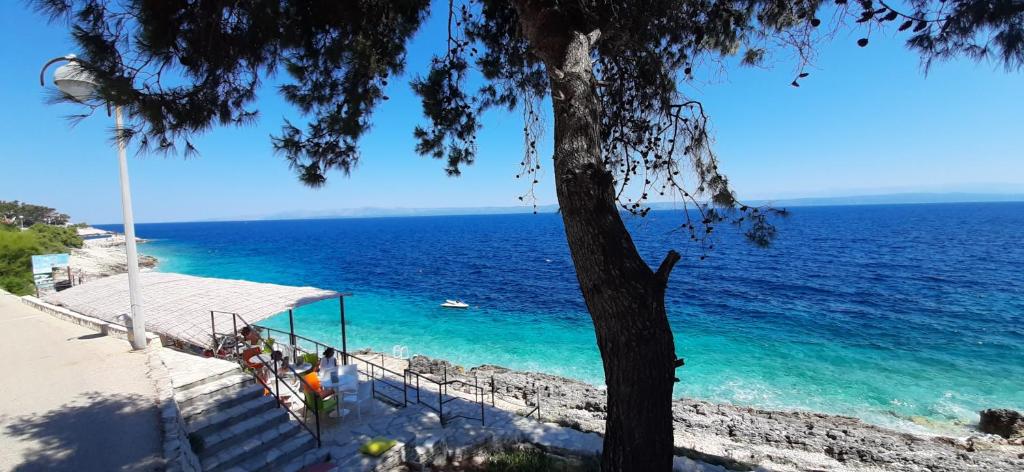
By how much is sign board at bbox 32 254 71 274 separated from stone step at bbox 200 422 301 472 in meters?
24.0

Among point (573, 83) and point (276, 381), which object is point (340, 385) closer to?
point (276, 381)

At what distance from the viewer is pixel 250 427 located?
6.11 metres

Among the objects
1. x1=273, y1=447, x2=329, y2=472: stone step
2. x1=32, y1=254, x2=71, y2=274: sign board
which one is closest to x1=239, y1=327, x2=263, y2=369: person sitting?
x1=273, y1=447, x2=329, y2=472: stone step

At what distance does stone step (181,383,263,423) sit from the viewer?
19.8ft

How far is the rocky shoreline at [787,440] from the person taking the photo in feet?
29.6

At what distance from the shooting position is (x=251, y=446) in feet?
19.1

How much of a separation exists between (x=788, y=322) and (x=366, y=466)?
2402 cm

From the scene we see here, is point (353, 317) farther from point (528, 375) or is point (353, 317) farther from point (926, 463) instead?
point (926, 463)

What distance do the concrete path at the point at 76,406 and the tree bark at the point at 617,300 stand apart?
4891 mm

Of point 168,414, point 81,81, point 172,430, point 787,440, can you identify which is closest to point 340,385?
point 168,414

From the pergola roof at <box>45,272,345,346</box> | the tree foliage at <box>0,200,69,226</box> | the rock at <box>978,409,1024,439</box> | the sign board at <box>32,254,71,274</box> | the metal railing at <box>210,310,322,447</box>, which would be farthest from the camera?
the tree foliage at <box>0,200,69,226</box>

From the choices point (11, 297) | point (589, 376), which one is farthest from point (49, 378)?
point (589, 376)

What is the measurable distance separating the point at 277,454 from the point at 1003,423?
59.6ft

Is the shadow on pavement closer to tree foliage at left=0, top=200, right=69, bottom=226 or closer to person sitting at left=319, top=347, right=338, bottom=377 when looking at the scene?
person sitting at left=319, top=347, right=338, bottom=377
